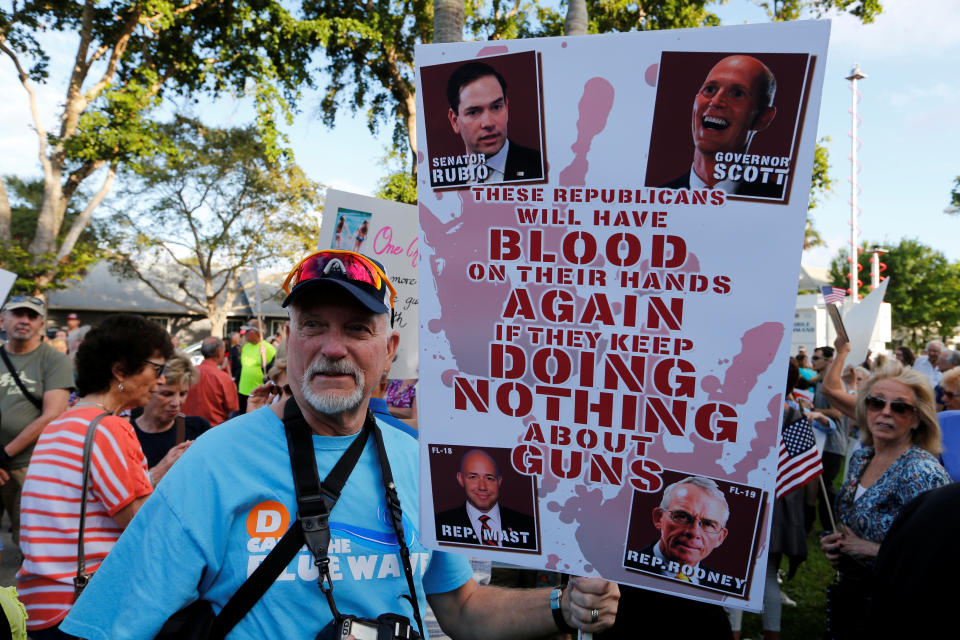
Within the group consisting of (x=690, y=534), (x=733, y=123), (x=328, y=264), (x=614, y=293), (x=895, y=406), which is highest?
(x=733, y=123)

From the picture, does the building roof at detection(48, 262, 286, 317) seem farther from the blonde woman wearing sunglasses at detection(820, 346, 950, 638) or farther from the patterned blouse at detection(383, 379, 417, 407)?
the blonde woman wearing sunglasses at detection(820, 346, 950, 638)

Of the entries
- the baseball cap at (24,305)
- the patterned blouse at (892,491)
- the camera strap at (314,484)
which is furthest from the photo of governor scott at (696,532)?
the baseball cap at (24,305)

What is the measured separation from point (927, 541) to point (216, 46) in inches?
699

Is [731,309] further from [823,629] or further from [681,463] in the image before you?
[823,629]

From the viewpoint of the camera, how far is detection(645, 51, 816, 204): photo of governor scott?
52.8 inches

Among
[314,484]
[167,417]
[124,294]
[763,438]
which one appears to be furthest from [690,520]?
[124,294]

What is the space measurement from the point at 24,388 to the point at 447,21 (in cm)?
485

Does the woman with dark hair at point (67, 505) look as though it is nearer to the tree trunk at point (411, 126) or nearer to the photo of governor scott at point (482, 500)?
the photo of governor scott at point (482, 500)

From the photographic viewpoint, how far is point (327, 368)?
5.97ft

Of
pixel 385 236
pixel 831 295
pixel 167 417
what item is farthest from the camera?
pixel 831 295

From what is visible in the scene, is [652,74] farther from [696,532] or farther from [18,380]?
A: [18,380]

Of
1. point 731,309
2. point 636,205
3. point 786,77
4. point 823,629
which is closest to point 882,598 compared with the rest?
point 731,309

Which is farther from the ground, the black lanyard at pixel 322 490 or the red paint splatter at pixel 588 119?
the red paint splatter at pixel 588 119

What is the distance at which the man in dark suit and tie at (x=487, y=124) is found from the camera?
1.55 metres
